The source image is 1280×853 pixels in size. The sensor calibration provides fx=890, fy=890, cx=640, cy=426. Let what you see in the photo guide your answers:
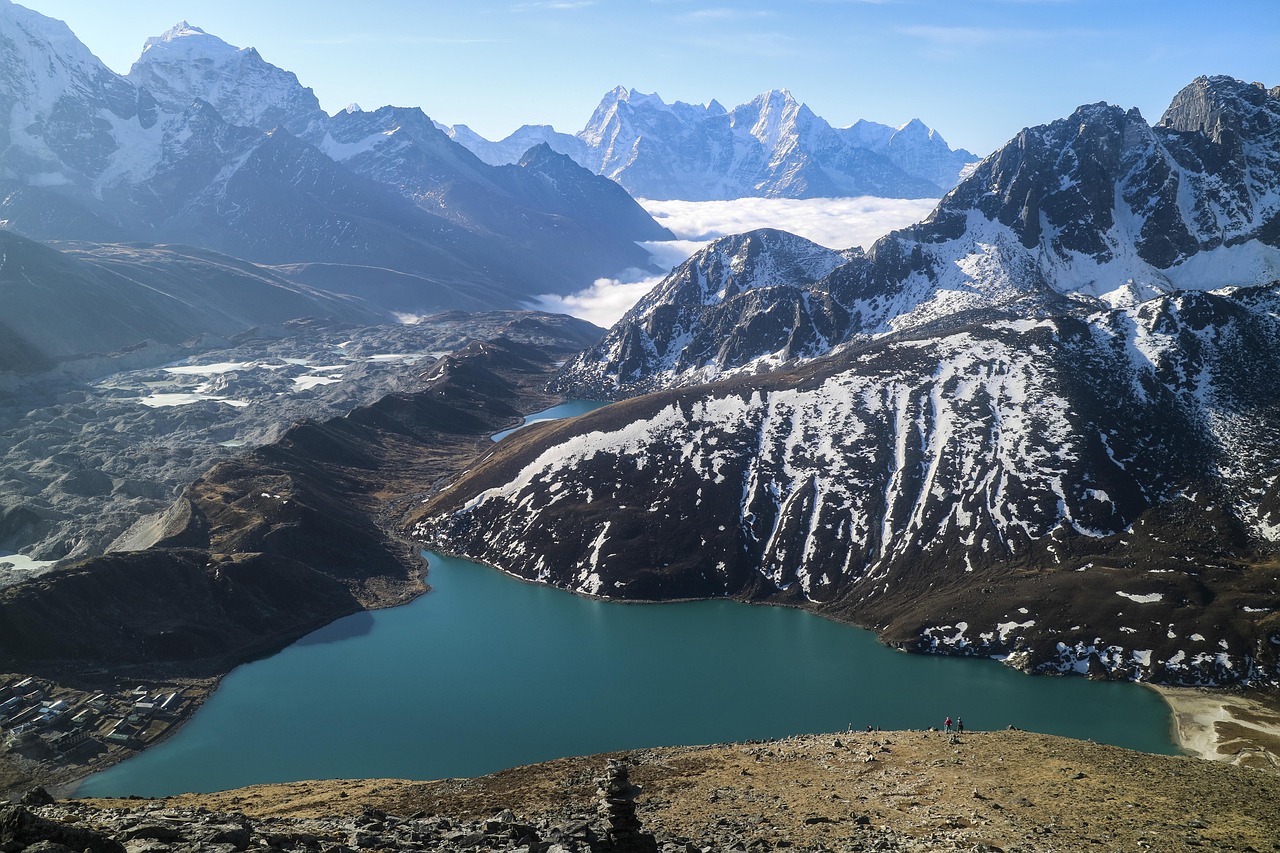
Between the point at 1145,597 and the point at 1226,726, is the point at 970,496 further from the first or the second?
the point at 1226,726

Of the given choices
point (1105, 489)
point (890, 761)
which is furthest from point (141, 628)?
point (1105, 489)

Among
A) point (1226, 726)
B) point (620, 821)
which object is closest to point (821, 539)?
point (1226, 726)

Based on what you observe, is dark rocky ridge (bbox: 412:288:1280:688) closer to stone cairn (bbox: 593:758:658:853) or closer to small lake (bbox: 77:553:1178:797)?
small lake (bbox: 77:553:1178:797)

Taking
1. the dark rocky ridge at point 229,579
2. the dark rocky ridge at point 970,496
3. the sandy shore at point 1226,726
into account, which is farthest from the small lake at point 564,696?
the dark rocky ridge at point 970,496

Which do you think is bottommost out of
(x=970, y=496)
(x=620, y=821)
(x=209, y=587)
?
(x=620, y=821)

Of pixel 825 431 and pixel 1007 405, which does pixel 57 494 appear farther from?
pixel 1007 405

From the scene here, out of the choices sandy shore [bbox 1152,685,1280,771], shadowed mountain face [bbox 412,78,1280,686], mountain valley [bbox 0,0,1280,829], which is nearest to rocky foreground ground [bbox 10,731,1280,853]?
mountain valley [bbox 0,0,1280,829]
